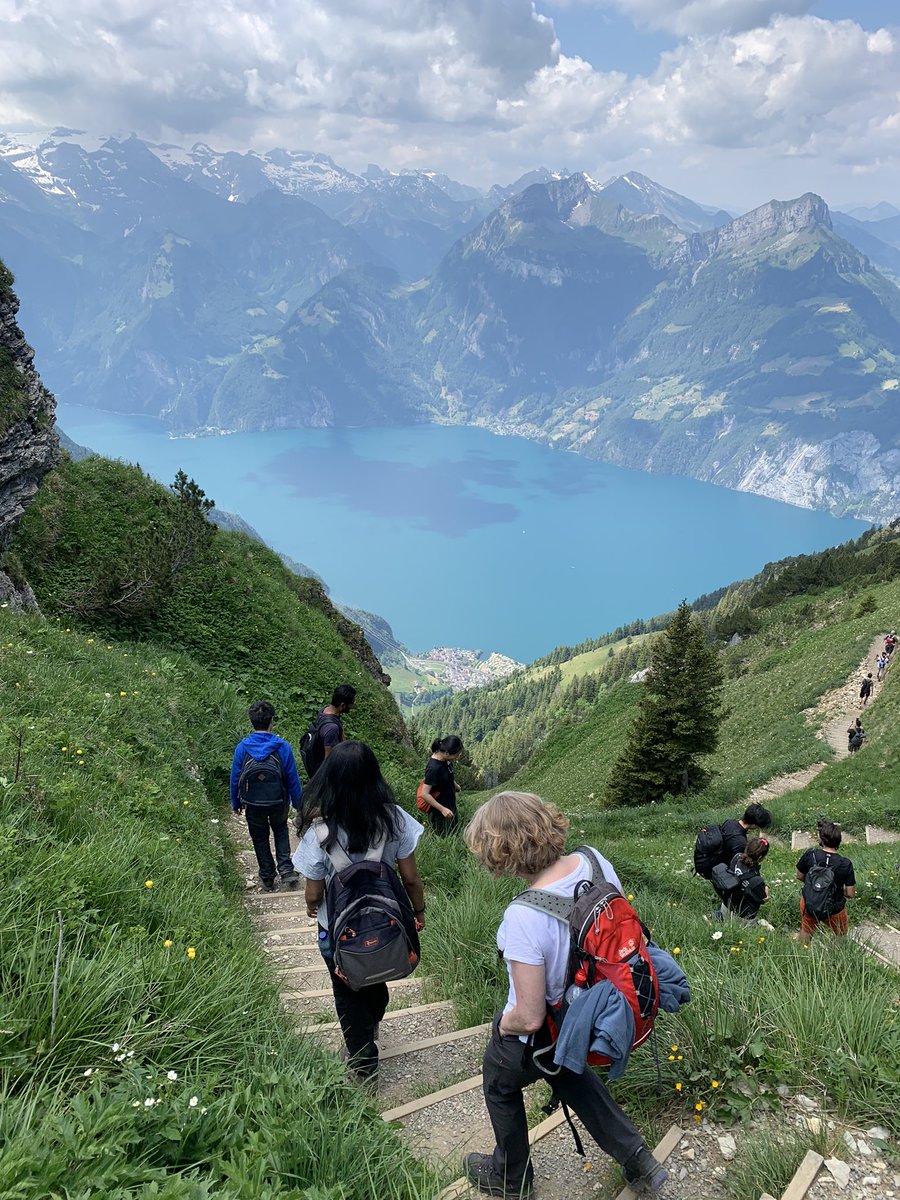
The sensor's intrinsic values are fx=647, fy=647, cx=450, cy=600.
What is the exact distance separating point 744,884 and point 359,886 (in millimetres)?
5664

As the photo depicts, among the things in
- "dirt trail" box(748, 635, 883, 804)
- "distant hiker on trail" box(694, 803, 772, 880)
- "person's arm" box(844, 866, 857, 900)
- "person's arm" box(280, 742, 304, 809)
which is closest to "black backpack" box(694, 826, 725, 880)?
"distant hiker on trail" box(694, 803, 772, 880)

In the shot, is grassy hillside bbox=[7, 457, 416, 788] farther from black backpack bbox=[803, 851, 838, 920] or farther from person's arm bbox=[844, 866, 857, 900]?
person's arm bbox=[844, 866, 857, 900]

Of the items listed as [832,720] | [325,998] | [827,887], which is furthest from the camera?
[832,720]

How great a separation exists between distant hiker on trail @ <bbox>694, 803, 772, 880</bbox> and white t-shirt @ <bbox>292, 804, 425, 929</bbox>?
503cm

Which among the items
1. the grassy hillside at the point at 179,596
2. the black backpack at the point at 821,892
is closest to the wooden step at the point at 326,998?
the black backpack at the point at 821,892

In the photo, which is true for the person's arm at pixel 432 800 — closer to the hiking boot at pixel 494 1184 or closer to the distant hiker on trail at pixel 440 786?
the distant hiker on trail at pixel 440 786

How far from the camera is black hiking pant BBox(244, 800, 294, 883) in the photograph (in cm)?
720

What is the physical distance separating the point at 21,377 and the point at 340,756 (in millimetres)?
12611

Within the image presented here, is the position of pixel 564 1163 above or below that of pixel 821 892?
above

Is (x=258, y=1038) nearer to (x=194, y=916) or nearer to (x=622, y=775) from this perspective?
(x=194, y=916)

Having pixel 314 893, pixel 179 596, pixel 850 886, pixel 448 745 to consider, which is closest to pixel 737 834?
pixel 850 886

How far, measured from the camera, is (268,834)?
24.7 feet

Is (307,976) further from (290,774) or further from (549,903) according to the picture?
(549,903)

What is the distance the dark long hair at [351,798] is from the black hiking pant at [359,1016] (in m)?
0.73
